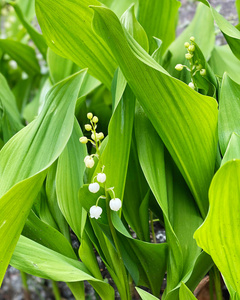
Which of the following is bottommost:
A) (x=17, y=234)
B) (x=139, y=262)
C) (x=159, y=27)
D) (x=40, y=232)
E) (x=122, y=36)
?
(x=139, y=262)

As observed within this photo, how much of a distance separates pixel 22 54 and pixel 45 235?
35.6 inches

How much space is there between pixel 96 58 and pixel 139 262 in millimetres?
483

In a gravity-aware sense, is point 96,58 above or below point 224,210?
above

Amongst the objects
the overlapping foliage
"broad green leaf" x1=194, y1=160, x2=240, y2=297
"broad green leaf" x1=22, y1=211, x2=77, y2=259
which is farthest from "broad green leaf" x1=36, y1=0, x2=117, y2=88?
"broad green leaf" x1=194, y1=160, x2=240, y2=297

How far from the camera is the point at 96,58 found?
1025mm

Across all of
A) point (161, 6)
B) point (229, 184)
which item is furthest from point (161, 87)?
point (161, 6)

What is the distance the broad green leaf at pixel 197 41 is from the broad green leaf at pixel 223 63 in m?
0.04

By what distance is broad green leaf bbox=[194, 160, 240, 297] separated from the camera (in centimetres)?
61

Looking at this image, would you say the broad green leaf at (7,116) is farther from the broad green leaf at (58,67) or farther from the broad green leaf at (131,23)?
the broad green leaf at (131,23)

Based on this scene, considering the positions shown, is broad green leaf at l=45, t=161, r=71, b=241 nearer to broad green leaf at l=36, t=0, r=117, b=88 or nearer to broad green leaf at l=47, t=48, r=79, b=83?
broad green leaf at l=36, t=0, r=117, b=88

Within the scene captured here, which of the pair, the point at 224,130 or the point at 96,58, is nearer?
the point at 224,130

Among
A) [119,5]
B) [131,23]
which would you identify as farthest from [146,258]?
[119,5]

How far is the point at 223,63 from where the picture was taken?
119 centimetres

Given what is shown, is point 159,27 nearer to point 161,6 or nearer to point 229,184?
point 161,6
